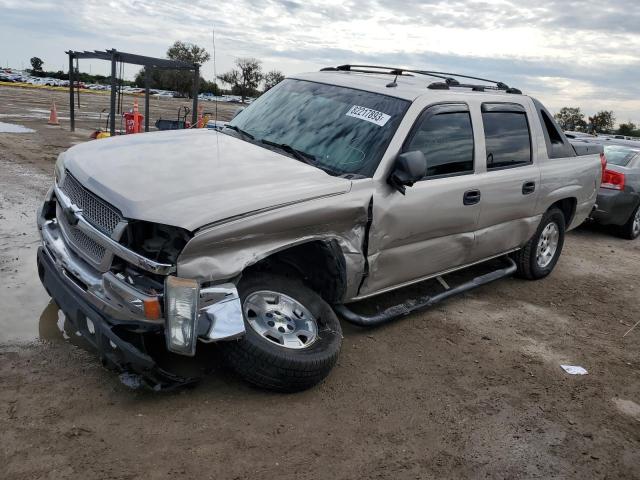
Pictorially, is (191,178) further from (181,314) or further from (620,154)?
(620,154)

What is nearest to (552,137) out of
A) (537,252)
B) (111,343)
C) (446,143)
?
(537,252)

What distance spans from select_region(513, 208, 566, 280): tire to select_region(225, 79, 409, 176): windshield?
8.23ft

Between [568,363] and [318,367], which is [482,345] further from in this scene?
[318,367]

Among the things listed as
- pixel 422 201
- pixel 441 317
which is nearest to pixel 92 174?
pixel 422 201

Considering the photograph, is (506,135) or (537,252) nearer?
(506,135)

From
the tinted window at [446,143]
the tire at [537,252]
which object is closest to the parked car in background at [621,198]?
the tire at [537,252]

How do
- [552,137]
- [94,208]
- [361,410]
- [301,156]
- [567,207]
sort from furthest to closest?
[567,207] → [552,137] → [301,156] → [361,410] → [94,208]

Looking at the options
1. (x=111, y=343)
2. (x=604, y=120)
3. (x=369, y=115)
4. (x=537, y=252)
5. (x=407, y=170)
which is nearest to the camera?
(x=111, y=343)

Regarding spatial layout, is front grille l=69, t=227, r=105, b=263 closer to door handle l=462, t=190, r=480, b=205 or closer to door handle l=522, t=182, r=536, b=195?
door handle l=462, t=190, r=480, b=205

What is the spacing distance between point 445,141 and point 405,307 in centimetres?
129

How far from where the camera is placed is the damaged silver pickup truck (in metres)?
3.07

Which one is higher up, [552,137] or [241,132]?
[552,137]

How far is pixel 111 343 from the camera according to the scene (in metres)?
3.06

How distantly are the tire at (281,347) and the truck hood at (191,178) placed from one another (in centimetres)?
55
